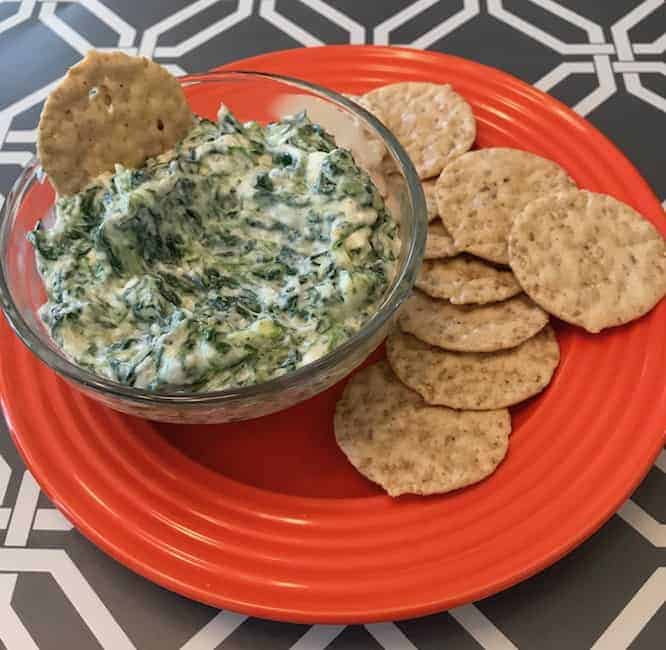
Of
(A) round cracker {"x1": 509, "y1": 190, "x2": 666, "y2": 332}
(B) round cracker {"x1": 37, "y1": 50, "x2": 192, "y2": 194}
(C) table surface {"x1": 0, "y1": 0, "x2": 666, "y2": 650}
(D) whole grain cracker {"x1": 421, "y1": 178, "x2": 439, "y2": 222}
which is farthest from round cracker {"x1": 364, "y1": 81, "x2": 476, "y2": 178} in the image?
(B) round cracker {"x1": 37, "y1": 50, "x2": 192, "y2": 194}

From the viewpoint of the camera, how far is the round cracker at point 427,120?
1.92 m

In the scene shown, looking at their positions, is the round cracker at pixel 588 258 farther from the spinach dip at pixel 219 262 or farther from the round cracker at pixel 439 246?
the spinach dip at pixel 219 262

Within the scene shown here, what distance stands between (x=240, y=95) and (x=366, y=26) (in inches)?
27.1

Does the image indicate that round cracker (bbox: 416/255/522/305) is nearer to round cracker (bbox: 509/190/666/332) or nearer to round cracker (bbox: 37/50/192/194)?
round cracker (bbox: 509/190/666/332)

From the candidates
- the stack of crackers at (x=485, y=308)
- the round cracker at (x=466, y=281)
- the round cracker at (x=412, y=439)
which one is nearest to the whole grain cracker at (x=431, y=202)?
the stack of crackers at (x=485, y=308)

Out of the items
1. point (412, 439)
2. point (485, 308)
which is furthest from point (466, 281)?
point (412, 439)

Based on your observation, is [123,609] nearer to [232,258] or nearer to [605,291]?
[232,258]

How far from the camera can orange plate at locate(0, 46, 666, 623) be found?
4.51 ft

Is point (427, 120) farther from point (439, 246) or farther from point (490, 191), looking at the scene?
point (439, 246)

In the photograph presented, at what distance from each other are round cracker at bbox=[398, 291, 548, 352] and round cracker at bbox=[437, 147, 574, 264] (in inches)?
4.5

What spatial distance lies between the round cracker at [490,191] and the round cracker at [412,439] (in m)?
0.36

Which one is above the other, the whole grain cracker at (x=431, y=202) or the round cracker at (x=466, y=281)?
the whole grain cracker at (x=431, y=202)

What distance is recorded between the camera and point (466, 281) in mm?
1720

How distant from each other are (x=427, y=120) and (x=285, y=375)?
0.91 m
